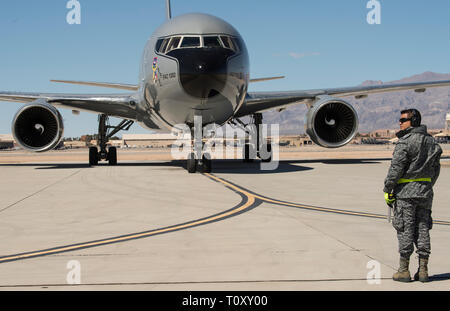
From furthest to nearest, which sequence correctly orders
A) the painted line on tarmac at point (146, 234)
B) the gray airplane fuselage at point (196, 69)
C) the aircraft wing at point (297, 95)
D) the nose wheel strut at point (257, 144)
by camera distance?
the nose wheel strut at point (257, 144)
the aircraft wing at point (297, 95)
the gray airplane fuselage at point (196, 69)
the painted line on tarmac at point (146, 234)

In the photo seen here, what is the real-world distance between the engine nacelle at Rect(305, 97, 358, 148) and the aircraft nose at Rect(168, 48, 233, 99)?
5.12 m

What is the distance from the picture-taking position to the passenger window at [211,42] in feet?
40.0

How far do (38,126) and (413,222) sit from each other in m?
15.4

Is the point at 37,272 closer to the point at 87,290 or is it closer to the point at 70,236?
the point at 87,290

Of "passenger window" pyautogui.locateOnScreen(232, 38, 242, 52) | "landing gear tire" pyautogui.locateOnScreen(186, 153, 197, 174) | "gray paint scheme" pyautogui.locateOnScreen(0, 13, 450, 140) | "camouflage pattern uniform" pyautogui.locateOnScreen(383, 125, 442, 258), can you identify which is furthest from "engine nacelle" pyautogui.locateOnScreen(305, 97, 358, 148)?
"camouflage pattern uniform" pyautogui.locateOnScreen(383, 125, 442, 258)

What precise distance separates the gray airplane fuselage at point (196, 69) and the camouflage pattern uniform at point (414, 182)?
26.6 feet

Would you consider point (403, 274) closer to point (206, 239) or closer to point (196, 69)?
point (206, 239)

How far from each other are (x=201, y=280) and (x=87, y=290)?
913mm

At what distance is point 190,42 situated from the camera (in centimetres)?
1234

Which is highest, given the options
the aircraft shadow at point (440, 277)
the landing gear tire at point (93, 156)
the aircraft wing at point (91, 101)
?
the aircraft wing at point (91, 101)

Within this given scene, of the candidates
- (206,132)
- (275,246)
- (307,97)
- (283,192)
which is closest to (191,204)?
(283,192)

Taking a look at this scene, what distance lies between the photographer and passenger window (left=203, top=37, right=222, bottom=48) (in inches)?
480

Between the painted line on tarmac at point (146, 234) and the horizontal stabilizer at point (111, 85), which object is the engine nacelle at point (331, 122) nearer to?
the horizontal stabilizer at point (111, 85)
